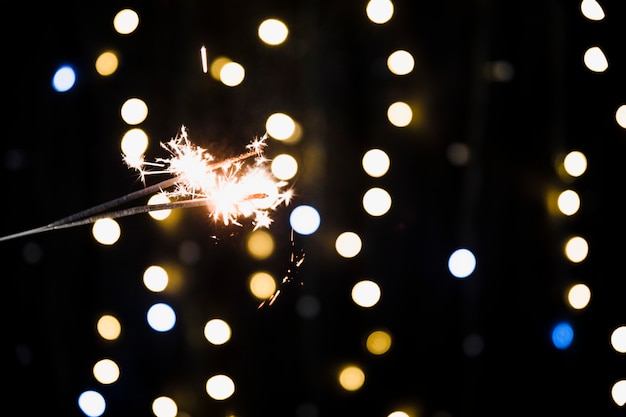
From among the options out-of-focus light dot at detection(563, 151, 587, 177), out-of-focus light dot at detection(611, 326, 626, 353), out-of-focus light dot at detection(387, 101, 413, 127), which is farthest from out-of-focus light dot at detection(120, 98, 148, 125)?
out-of-focus light dot at detection(611, 326, 626, 353)

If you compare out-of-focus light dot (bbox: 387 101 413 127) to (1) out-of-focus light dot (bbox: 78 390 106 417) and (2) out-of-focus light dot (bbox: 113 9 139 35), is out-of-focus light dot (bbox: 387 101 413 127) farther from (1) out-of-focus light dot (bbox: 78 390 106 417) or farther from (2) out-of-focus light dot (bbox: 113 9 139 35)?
(1) out-of-focus light dot (bbox: 78 390 106 417)

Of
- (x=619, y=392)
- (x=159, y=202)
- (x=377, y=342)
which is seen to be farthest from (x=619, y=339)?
(x=159, y=202)

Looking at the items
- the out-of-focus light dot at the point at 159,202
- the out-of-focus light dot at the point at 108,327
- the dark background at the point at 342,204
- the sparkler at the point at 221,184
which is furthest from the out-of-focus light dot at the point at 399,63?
the out-of-focus light dot at the point at 108,327

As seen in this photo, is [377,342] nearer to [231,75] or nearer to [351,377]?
[351,377]

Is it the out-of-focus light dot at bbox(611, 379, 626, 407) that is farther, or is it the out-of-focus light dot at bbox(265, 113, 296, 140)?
the out-of-focus light dot at bbox(611, 379, 626, 407)

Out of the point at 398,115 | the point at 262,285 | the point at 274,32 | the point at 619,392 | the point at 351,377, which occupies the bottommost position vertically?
the point at 619,392
